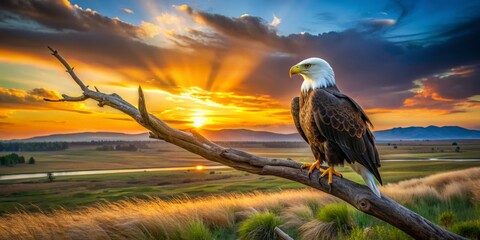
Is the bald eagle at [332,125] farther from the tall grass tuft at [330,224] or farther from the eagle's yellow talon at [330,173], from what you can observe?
the tall grass tuft at [330,224]

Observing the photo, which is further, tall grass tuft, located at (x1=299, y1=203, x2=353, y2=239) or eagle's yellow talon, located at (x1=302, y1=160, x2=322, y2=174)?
tall grass tuft, located at (x1=299, y1=203, x2=353, y2=239)

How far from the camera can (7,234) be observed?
6.88 metres

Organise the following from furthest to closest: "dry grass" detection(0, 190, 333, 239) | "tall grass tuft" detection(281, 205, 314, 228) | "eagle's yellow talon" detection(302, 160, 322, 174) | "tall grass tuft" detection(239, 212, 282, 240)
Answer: "tall grass tuft" detection(281, 205, 314, 228) → "tall grass tuft" detection(239, 212, 282, 240) → "dry grass" detection(0, 190, 333, 239) → "eagle's yellow talon" detection(302, 160, 322, 174)

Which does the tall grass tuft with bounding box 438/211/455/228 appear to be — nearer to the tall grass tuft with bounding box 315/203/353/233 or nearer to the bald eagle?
the tall grass tuft with bounding box 315/203/353/233

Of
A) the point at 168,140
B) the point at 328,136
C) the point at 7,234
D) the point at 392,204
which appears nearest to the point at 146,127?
the point at 168,140

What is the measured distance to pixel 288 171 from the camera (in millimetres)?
5137

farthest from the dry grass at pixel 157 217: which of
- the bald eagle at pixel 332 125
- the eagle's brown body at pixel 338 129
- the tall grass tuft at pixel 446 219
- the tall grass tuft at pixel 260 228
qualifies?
the eagle's brown body at pixel 338 129

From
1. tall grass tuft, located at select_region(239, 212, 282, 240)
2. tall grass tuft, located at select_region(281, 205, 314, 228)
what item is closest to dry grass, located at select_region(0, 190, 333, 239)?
tall grass tuft, located at select_region(281, 205, 314, 228)

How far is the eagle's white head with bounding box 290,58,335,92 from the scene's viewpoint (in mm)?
5205

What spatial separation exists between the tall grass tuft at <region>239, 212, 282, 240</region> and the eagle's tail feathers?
3.99m

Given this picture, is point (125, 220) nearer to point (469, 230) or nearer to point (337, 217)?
point (337, 217)

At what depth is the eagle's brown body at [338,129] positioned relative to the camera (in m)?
4.71

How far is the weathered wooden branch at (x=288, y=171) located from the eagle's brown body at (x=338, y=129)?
34 cm

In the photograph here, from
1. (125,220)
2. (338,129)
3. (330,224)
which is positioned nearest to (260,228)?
(330,224)
